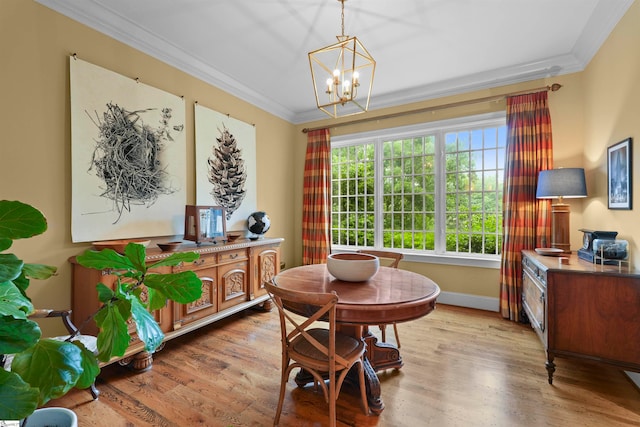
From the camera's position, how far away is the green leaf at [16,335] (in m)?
0.40

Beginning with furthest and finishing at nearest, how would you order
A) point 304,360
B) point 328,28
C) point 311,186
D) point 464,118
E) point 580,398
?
point 311,186 < point 464,118 < point 328,28 < point 580,398 < point 304,360

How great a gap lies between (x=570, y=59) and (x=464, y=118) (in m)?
1.09

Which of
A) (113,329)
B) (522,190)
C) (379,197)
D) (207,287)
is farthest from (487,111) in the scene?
(113,329)

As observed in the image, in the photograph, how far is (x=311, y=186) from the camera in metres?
4.52

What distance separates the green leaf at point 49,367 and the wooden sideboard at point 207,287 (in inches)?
68.9

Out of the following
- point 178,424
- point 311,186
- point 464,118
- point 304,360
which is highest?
point 464,118

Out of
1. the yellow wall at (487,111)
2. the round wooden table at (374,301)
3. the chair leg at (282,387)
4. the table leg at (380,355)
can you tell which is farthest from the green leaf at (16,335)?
the yellow wall at (487,111)

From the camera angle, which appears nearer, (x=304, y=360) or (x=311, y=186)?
(x=304, y=360)

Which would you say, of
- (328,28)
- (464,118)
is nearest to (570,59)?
(464,118)

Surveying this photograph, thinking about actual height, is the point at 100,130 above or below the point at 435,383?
above

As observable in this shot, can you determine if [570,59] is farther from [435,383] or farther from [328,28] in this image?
[435,383]

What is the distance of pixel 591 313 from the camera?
1.94m

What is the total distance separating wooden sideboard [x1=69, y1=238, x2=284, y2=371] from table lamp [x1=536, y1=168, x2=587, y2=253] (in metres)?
2.95

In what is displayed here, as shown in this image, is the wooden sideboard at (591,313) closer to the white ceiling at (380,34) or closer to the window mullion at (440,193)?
the window mullion at (440,193)
